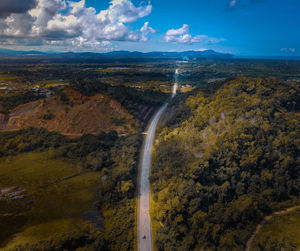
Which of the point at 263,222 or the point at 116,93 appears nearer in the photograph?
the point at 263,222

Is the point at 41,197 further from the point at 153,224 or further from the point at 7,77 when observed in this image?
the point at 7,77

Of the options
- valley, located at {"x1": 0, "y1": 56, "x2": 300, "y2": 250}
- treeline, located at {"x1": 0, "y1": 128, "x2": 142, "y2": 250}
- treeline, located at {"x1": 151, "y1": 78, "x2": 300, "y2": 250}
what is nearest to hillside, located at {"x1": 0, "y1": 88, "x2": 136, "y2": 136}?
valley, located at {"x1": 0, "y1": 56, "x2": 300, "y2": 250}

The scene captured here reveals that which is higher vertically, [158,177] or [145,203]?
[158,177]

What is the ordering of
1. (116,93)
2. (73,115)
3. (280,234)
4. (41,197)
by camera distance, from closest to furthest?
(280,234), (41,197), (73,115), (116,93)

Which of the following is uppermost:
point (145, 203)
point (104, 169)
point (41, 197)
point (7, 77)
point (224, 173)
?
point (7, 77)

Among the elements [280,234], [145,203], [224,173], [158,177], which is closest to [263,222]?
[280,234]

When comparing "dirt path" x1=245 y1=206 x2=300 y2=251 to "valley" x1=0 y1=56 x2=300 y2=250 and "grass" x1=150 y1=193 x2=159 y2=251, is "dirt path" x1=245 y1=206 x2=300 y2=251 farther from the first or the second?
"grass" x1=150 y1=193 x2=159 y2=251

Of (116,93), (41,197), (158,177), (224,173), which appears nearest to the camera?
(41,197)
